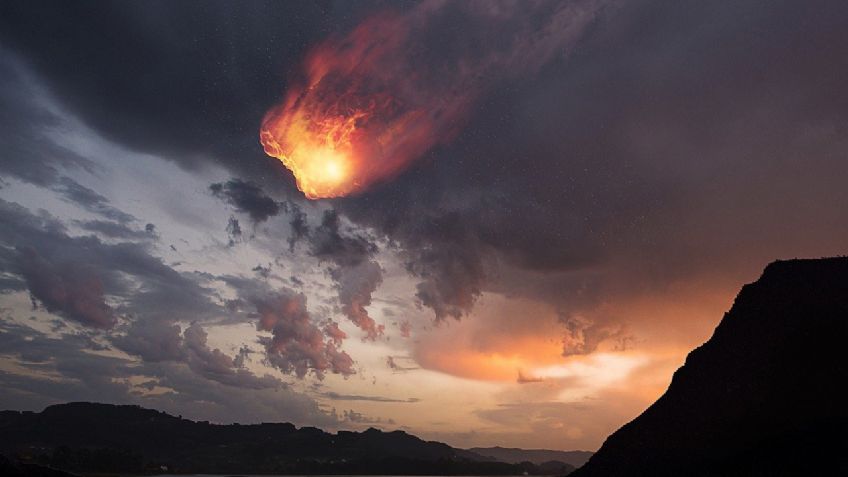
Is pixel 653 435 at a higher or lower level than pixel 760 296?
lower

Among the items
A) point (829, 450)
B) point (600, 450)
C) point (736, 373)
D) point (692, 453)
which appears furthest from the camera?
point (600, 450)

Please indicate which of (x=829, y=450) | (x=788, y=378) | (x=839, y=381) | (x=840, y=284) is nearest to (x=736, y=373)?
(x=788, y=378)

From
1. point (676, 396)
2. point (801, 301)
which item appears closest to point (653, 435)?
point (676, 396)

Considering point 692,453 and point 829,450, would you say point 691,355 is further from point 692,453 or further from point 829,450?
point 829,450

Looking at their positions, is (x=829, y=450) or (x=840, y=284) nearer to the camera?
(x=829, y=450)

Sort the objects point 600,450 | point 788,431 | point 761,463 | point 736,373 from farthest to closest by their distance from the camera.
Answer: point 600,450, point 736,373, point 788,431, point 761,463

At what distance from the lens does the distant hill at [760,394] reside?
76875 mm

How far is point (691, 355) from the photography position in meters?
107

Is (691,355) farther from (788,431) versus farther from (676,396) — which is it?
→ (788,431)

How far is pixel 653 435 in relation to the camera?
314 feet

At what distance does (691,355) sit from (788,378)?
20329mm

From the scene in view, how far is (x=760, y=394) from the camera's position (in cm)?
8838

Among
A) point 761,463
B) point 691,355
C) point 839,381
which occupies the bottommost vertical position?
point 761,463

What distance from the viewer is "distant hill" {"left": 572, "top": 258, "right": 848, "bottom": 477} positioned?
76875 millimetres
